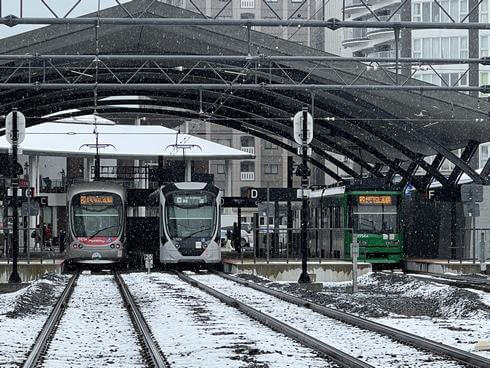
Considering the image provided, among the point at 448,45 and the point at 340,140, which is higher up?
the point at 448,45

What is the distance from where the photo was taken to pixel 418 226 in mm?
50406

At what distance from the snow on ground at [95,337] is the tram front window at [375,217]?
1603 centimetres

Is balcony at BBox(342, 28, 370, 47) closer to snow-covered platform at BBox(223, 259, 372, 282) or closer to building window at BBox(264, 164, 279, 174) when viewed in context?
building window at BBox(264, 164, 279, 174)

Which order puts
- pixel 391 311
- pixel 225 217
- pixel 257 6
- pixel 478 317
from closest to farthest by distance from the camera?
pixel 478 317 → pixel 391 311 → pixel 225 217 → pixel 257 6

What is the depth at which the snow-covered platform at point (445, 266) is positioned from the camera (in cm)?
4109

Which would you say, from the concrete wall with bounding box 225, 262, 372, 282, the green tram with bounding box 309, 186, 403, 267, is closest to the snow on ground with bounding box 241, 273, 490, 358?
the concrete wall with bounding box 225, 262, 372, 282

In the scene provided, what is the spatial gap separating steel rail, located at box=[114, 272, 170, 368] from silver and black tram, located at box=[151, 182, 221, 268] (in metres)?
13.0

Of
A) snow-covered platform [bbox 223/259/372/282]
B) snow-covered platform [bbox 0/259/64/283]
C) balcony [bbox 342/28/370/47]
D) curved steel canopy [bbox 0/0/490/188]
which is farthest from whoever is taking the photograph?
balcony [bbox 342/28/370/47]

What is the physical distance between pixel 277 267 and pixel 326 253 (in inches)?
274

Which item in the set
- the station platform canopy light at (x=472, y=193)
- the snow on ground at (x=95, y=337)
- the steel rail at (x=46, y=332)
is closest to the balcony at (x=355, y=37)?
the station platform canopy light at (x=472, y=193)

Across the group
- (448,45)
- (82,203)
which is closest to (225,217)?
(448,45)

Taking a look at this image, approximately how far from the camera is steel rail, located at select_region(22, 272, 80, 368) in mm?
14420

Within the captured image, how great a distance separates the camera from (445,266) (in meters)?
41.7

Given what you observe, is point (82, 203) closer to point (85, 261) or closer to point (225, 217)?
point (85, 261)
